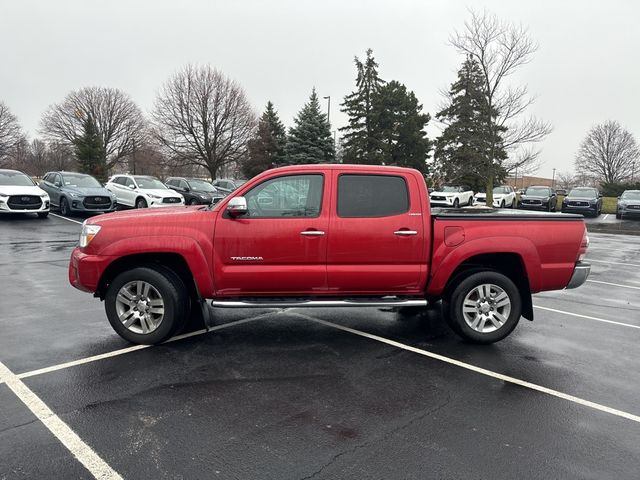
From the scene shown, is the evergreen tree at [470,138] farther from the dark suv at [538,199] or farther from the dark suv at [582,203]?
the dark suv at [582,203]

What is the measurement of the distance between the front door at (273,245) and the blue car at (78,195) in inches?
615

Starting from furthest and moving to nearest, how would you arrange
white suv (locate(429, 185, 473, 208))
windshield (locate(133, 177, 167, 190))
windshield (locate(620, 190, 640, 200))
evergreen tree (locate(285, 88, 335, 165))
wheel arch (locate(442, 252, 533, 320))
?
evergreen tree (locate(285, 88, 335, 165)) → white suv (locate(429, 185, 473, 208)) → windshield (locate(620, 190, 640, 200)) → windshield (locate(133, 177, 167, 190)) → wheel arch (locate(442, 252, 533, 320))

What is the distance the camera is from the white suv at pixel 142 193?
19.9m

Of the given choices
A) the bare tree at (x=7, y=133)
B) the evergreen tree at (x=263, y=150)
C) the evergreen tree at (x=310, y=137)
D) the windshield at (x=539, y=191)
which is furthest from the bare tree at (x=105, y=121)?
the windshield at (x=539, y=191)

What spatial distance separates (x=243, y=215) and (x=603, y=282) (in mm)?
8002

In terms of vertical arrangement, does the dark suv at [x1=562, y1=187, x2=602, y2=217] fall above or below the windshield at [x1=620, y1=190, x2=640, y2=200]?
below

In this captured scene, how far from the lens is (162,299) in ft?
15.8

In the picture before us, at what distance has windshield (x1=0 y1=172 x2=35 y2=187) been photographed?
1673 centimetres

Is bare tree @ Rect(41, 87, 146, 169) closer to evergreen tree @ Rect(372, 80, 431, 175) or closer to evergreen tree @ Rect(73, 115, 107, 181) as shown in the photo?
evergreen tree @ Rect(73, 115, 107, 181)

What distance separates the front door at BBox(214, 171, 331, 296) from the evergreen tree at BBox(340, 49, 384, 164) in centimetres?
3981

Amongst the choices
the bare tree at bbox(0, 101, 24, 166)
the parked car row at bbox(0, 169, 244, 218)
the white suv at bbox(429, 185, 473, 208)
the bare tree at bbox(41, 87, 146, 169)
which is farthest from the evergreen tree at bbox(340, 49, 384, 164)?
the bare tree at bbox(0, 101, 24, 166)

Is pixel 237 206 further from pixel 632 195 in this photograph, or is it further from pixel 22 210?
pixel 632 195

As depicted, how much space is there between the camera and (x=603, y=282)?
30.5 ft

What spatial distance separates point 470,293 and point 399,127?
42.0 meters
